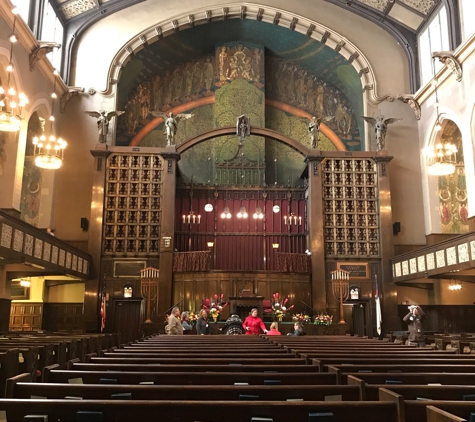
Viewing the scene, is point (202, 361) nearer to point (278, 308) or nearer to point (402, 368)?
point (402, 368)

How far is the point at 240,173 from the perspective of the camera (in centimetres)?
2814

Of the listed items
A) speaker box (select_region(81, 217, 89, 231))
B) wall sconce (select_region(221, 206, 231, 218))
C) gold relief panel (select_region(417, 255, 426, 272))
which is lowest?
gold relief panel (select_region(417, 255, 426, 272))

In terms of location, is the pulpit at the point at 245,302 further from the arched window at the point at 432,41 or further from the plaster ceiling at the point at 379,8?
the plaster ceiling at the point at 379,8

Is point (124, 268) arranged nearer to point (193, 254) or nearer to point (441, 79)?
point (193, 254)

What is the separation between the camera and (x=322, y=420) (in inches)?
110

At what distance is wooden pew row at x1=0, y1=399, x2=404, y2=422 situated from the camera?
9.40 feet

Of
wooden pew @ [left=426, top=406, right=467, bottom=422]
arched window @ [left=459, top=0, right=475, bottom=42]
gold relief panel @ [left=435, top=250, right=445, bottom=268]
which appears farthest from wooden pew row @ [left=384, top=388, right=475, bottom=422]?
arched window @ [left=459, top=0, right=475, bottom=42]

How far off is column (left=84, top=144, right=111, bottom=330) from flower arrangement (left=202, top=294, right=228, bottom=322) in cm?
496

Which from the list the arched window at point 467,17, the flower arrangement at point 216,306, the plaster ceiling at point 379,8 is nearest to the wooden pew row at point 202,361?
the flower arrangement at point 216,306

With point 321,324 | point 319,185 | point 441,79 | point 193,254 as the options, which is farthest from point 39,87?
point 441,79

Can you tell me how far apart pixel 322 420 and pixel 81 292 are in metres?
21.7

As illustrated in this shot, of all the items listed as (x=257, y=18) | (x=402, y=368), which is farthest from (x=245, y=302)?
(x=402, y=368)

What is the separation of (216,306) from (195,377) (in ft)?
49.4

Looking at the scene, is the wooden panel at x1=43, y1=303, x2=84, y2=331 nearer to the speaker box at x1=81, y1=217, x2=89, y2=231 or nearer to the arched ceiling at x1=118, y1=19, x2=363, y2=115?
the speaker box at x1=81, y1=217, x2=89, y2=231
